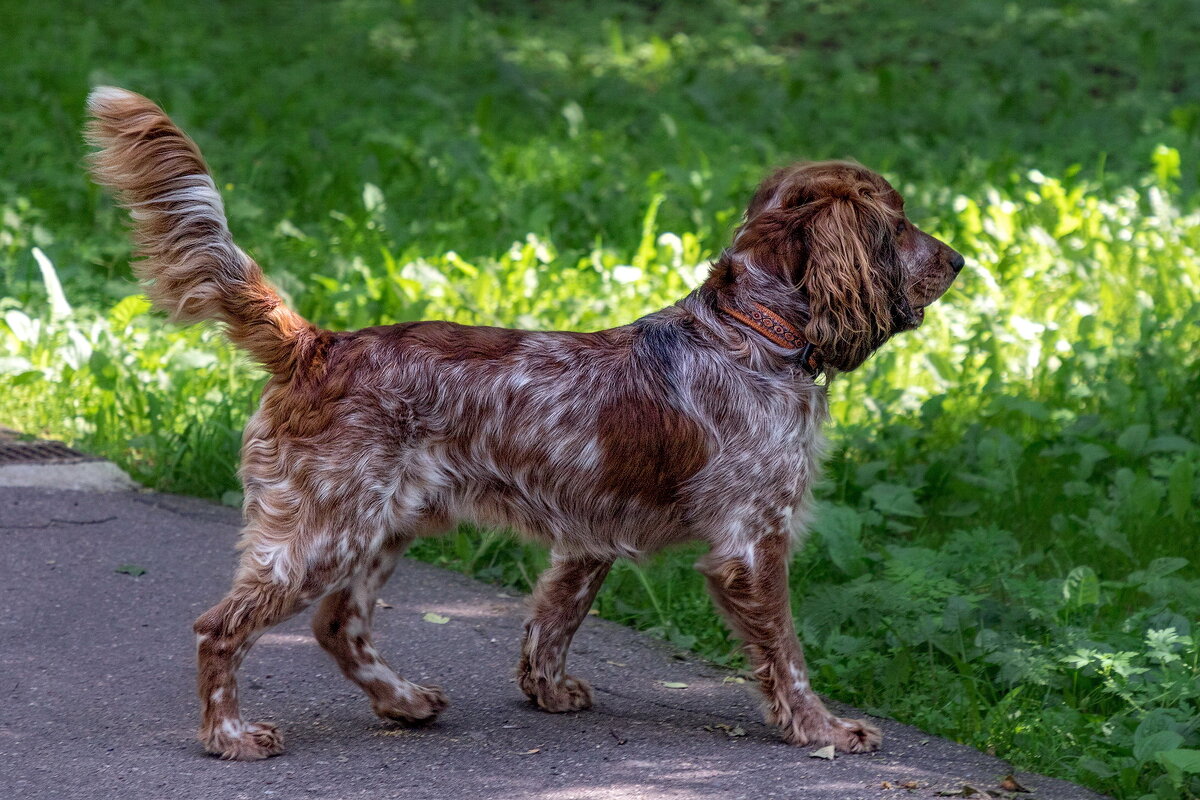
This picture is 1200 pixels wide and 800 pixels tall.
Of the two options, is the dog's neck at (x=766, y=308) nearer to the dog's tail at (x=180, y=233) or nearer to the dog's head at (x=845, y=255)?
the dog's head at (x=845, y=255)

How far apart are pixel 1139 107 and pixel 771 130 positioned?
10.3 feet

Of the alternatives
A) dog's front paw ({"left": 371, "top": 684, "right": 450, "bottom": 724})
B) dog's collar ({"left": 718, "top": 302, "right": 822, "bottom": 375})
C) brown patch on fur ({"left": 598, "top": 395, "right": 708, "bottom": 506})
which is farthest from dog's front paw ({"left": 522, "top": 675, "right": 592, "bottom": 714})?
dog's collar ({"left": 718, "top": 302, "right": 822, "bottom": 375})

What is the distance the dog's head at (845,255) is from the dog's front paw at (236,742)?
78.7 inches

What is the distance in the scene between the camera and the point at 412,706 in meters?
4.20

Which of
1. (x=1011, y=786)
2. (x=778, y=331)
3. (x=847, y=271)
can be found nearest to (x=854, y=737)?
(x=1011, y=786)

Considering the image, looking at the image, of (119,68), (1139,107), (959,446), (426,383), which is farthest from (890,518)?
(119,68)

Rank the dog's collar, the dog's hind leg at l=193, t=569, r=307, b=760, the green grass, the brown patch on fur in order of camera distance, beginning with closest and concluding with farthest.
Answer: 1. the dog's hind leg at l=193, t=569, r=307, b=760
2. the brown patch on fur
3. the dog's collar
4. the green grass

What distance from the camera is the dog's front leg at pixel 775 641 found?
4.14 m

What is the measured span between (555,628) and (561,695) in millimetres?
216

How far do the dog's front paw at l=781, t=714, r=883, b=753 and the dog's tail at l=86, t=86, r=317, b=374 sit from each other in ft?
6.05

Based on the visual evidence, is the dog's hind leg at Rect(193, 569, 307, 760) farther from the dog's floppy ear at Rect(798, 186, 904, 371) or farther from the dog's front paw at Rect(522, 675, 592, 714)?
the dog's floppy ear at Rect(798, 186, 904, 371)

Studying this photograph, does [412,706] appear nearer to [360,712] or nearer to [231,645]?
[360,712]

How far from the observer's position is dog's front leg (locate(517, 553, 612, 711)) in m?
4.42

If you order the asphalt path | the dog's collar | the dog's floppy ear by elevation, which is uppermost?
the dog's floppy ear
